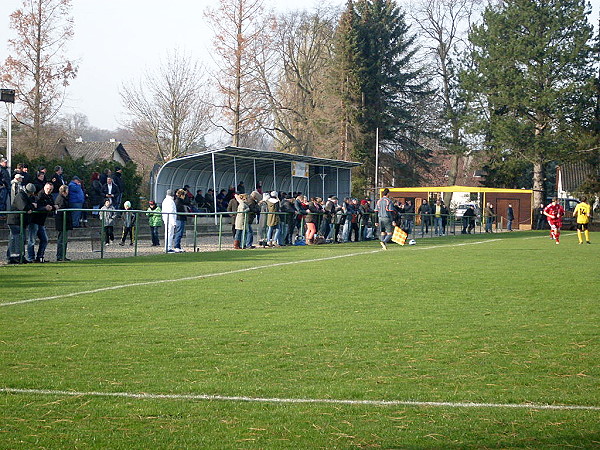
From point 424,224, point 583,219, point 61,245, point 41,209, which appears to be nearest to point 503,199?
point 424,224

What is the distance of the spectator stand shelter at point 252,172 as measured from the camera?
36.9 metres

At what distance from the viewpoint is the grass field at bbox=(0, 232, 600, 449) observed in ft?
19.3

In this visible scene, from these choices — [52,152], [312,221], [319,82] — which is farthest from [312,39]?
[312,221]

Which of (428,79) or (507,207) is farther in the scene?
(428,79)

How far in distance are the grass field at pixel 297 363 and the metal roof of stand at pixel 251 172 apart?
20873 mm

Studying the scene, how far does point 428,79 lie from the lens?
243 ft

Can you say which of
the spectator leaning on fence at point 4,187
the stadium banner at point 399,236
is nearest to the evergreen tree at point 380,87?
the stadium banner at point 399,236

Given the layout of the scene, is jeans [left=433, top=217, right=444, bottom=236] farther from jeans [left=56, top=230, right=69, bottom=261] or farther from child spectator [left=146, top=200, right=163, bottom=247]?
jeans [left=56, top=230, right=69, bottom=261]

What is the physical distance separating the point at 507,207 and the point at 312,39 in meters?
19.7

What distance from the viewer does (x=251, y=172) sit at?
44094 millimetres

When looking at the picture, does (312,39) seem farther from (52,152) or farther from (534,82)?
(52,152)

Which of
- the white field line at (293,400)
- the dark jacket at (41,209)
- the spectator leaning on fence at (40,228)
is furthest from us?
the dark jacket at (41,209)

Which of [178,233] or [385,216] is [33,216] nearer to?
[178,233]

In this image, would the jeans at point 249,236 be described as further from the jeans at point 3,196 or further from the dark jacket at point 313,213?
the jeans at point 3,196
